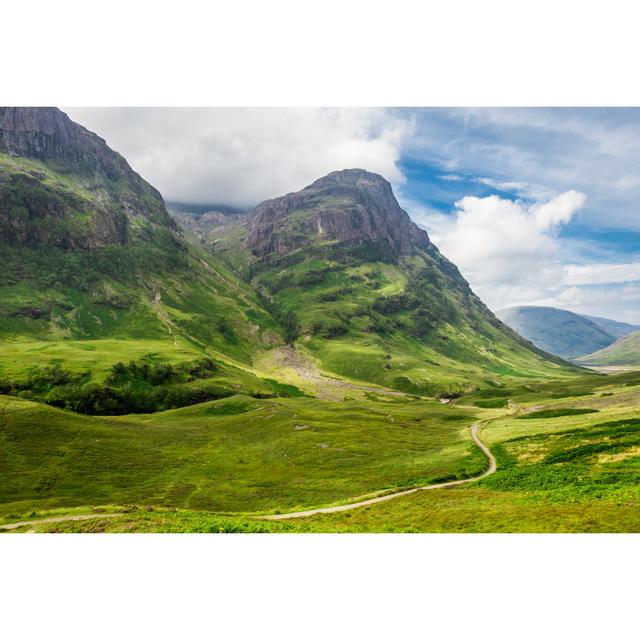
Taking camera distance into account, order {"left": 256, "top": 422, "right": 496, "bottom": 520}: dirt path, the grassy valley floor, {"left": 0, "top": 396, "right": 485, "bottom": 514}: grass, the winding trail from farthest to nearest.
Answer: {"left": 0, "top": 396, "right": 485, "bottom": 514}: grass → {"left": 256, "top": 422, "right": 496, "bottom": 520}: dirt path → the winding trail → the grassy valley floor

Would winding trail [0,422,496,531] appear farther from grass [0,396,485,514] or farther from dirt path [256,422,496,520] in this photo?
grass [0,396,485,514]

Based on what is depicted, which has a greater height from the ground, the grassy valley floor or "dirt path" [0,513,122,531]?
the grassy valley floor

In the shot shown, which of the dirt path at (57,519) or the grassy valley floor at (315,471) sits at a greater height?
the grassy valley floor at (315,471)

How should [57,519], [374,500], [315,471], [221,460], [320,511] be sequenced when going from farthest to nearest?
[221,460], [315,471], [374,500], [320,511], [57,519]

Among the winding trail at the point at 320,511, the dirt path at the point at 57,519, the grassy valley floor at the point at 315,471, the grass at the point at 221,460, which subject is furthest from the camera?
the grass at the point at 221,460

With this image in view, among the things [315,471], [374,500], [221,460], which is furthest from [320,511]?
[221,460]

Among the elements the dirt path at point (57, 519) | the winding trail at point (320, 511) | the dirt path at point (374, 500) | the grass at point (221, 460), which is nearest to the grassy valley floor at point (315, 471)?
the grass at point (221, 460)

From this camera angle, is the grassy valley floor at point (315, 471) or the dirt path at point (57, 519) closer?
the grassy valley floor at point (315, 471)

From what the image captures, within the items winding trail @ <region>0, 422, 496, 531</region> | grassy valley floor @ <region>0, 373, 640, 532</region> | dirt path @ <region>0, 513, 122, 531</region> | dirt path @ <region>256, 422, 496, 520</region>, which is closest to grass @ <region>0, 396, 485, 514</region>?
grassy valley floor @ <region>0, 373, 640, 532</region>

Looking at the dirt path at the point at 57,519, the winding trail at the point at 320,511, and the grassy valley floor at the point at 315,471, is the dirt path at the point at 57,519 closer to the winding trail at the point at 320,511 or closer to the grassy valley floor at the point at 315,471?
the winding trail at the point at 320,511

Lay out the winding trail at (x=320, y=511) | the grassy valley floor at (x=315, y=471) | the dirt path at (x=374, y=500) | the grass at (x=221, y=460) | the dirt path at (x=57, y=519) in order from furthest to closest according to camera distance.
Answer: the grass at (x=221, y=460), the dirt path at (x=374, y=500), the winding trail at (x=320, y=511), the dirt path at (x=57, y=519), the grassy valley floor at (x=315, y=471)

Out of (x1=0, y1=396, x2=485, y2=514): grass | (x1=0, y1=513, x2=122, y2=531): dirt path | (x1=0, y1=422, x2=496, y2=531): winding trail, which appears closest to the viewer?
(x1=0, y1=513, x2=122, y2=531): dirt path

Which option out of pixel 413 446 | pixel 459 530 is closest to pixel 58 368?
pixel 413 446

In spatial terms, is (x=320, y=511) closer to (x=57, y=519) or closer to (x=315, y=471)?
(x=315, y=471)
